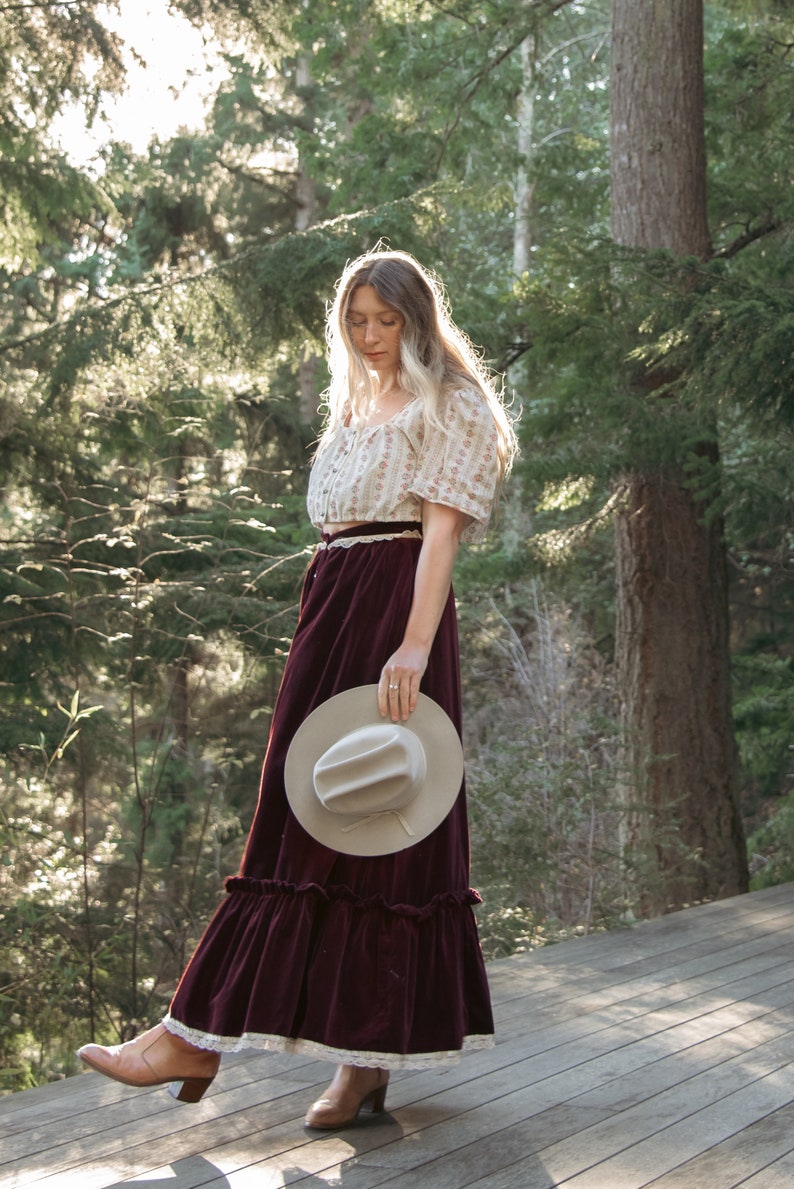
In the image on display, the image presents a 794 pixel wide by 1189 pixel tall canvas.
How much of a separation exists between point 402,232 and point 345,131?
9.19 meters

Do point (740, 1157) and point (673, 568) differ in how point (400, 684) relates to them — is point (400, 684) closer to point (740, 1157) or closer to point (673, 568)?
point (740, 1157)

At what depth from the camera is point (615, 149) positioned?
264 inches

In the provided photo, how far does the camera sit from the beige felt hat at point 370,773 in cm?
242

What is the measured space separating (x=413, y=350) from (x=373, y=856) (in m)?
0.97

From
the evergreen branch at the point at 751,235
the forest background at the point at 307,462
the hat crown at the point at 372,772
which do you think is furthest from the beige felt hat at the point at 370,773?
the evergreen branch at the point at 751,235

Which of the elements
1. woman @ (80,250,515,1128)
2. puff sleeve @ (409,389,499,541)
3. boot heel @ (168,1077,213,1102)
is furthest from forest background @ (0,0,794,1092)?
puff sleeve @ (409,389,499,541)

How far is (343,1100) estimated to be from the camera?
2516 mm

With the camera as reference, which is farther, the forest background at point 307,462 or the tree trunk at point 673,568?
the tree trunk at point 673,568

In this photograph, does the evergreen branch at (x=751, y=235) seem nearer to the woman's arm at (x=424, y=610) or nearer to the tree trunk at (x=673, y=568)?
the tree trunk at (x=673, y=568)

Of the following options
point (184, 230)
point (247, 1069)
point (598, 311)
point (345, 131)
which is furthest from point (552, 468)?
point (345, 131)

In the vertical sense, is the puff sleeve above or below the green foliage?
above

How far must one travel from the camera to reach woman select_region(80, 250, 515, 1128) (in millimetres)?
2459

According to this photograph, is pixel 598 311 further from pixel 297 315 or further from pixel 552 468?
pixel 297 315

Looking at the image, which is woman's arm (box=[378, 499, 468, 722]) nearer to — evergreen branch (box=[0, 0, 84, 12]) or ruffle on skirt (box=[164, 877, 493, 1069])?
ruffle on skirt (box=[164, 877, 493, 1069])
